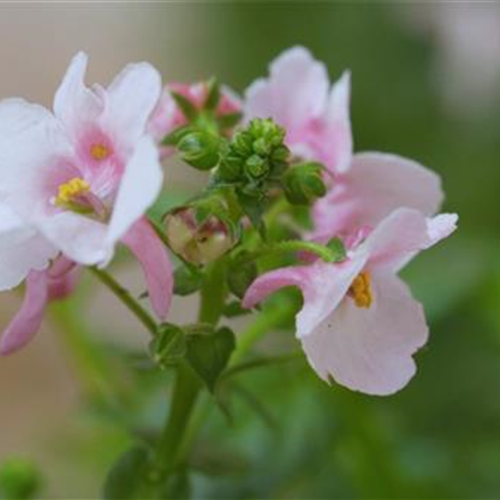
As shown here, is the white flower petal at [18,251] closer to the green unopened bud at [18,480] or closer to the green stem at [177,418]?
the green stem at [177,418]

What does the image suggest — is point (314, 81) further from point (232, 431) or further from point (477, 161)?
point (477, 161)

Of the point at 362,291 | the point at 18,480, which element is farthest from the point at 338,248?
the point at 18,480

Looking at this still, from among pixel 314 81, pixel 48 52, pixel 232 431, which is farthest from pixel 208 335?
pixel 48 52

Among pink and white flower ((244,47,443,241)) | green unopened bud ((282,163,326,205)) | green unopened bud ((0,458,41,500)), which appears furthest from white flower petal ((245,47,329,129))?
green unopened bud ((0,458,41,500))

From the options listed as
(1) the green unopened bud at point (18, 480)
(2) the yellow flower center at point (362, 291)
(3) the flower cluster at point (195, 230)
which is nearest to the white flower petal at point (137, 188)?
(3) the flower cluster at point (195, 230)

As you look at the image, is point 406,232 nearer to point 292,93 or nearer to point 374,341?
point 374,341

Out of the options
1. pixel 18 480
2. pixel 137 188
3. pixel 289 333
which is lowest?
pixel 289 333
